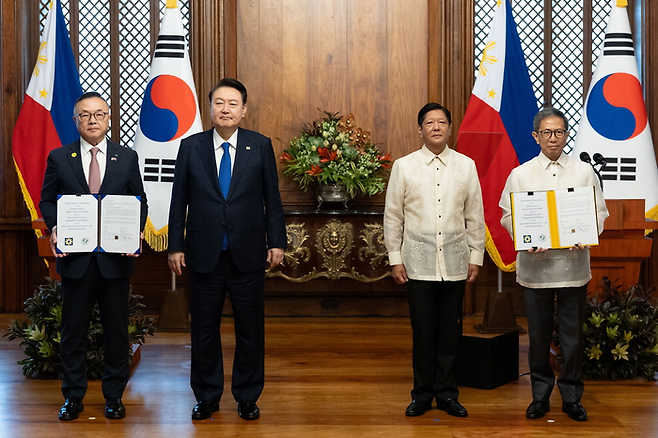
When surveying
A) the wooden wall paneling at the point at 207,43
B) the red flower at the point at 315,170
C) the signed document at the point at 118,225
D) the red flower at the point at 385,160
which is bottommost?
the signed document at the point at 118,225

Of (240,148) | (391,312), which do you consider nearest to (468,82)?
(391,312)

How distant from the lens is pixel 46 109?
5430 millimetres

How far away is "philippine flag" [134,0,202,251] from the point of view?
5.25 meters

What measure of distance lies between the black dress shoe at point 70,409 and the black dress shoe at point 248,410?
747mm

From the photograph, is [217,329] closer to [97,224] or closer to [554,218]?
[97,224]

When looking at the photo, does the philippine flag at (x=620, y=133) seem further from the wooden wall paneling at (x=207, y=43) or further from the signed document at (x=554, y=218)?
the wooden wall paneling at (x=207, y=43)

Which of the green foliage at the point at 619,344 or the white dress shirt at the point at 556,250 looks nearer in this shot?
the white dress shirt at the point at 556,250

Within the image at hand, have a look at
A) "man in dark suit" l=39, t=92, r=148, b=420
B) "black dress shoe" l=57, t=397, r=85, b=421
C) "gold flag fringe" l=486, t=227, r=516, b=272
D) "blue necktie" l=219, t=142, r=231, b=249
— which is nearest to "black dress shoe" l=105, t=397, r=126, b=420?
"man in dark suit" l=39, t=92, r=148, b=420

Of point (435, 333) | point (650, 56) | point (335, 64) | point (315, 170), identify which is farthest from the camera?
point (335, 64)

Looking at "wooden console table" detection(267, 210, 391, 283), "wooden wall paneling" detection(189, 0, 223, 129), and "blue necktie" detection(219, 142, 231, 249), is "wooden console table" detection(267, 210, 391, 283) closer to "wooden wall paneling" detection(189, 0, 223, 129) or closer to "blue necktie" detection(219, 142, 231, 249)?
"wooden wall paneling" detection(189, 0, 223, 129)

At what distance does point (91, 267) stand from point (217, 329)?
0.64 metres

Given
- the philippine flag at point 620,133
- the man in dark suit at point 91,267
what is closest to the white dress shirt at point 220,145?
the man in dark suit at point 91,267

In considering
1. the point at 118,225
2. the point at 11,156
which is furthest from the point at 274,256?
the point at 11,156

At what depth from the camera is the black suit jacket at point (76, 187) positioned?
3180 mm
